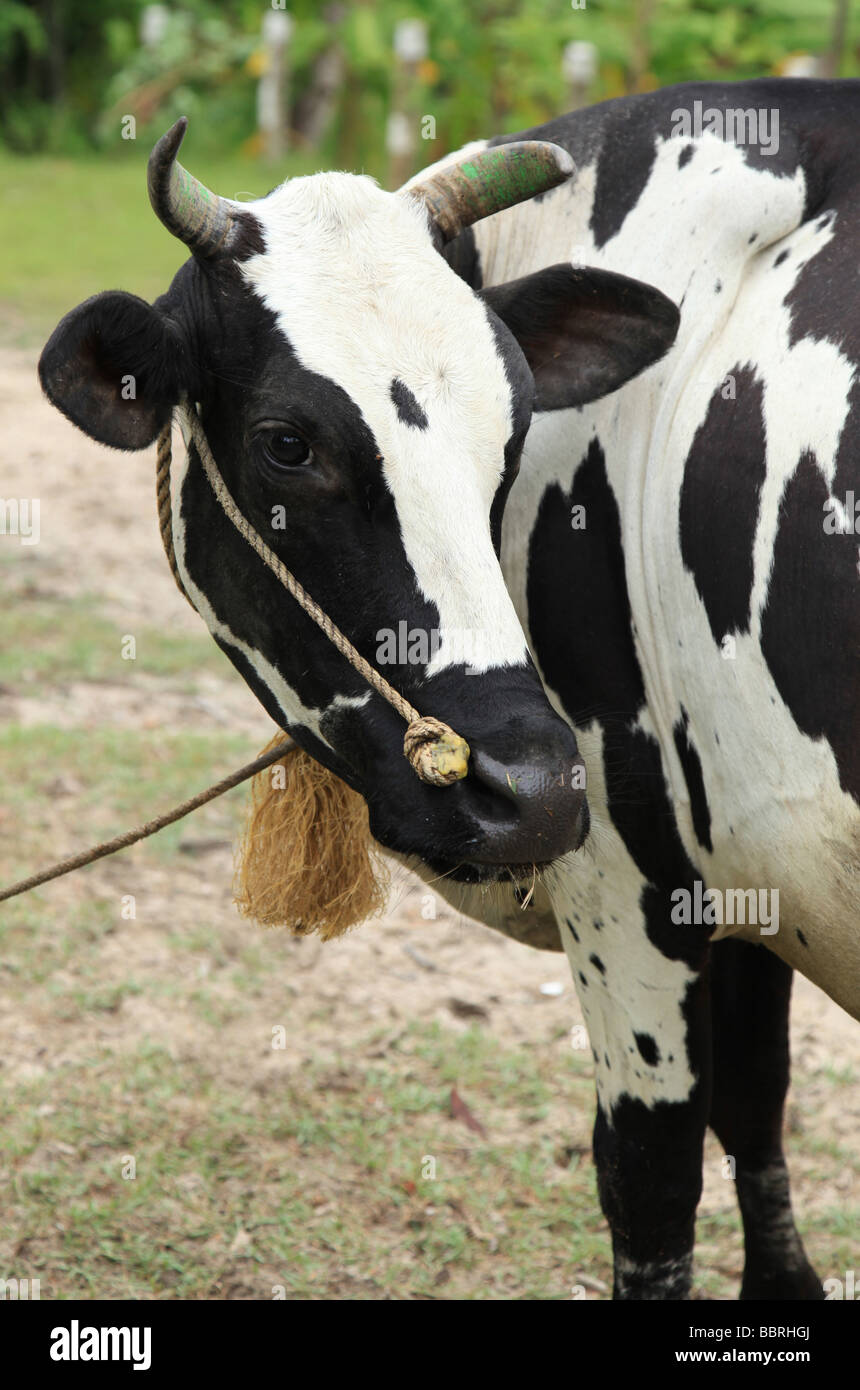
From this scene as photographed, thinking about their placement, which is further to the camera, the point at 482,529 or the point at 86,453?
the point at 86,453

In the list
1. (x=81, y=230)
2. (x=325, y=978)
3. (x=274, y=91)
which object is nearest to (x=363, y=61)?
(x=274, y=91)

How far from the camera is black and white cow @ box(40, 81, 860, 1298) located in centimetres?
216

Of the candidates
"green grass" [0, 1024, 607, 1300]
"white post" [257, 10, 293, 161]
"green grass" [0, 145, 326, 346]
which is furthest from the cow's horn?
"white post" [257, 10, 293, 161]

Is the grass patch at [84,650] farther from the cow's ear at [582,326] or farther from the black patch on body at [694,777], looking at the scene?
the black patch on body at [694,777]

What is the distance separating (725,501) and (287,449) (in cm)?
71

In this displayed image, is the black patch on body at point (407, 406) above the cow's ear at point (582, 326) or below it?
below

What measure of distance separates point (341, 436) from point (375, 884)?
3.56ft

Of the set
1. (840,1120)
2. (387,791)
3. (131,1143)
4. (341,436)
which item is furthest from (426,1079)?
(341,436)

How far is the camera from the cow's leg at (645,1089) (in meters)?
2.63

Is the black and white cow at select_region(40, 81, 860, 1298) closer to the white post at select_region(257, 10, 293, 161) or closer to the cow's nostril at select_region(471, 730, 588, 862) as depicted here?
the cow's nostril at select_region(471, 730, 588, 862)

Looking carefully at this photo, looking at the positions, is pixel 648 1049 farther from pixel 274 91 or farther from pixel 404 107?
pixel 274 91

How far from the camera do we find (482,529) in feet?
7.15
